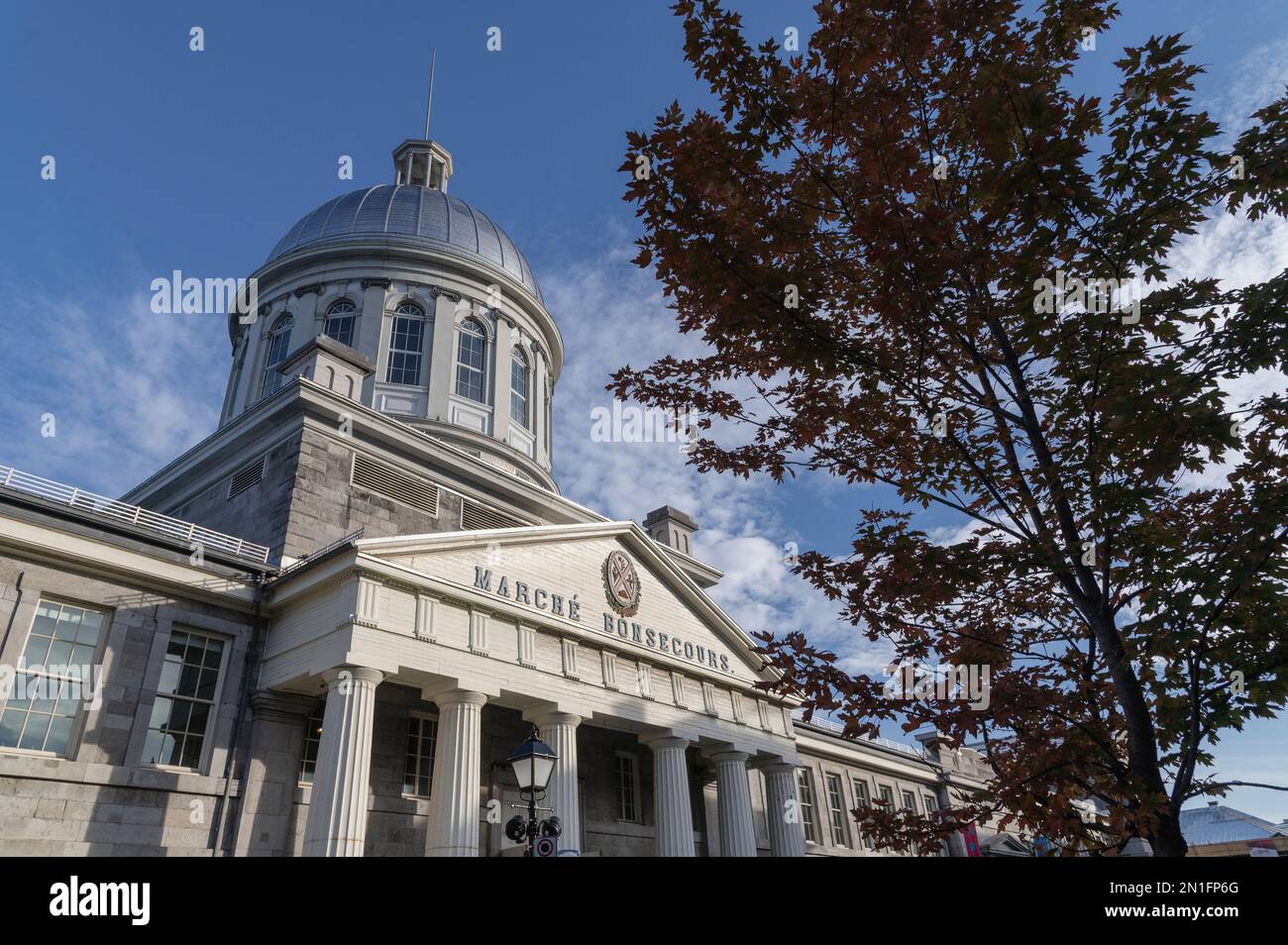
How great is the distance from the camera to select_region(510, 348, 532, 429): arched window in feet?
123

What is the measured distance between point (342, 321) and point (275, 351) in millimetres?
3013

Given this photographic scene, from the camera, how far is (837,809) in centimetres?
3391

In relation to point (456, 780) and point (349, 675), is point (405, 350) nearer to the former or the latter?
point (349, 675)

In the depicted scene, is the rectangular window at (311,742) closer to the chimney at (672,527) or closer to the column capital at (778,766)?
the column capital at (778,766)

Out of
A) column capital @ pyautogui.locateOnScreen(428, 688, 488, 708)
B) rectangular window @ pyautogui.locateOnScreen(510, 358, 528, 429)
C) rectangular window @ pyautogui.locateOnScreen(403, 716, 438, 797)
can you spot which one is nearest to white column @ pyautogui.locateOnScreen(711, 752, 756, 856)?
rectangular window @ pyautogui.locateOnScreen(403, 716, 438, 797)

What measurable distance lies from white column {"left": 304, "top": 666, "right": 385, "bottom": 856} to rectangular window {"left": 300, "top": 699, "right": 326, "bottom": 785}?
2170 millimetres

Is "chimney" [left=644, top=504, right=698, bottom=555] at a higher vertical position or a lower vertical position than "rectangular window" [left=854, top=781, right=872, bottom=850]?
higher

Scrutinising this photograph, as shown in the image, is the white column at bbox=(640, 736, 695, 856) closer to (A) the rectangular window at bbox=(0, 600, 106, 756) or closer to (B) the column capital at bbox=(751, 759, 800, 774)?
(B) the column capital at bbox=(751, 759, 800, 774)

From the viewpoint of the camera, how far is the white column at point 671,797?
22.3m

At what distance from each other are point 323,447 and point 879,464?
19071 millimetres
